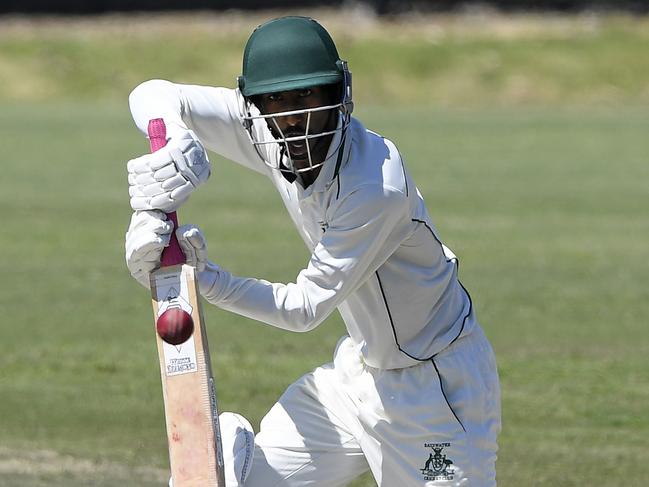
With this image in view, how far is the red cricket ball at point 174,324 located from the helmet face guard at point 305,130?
53 cm

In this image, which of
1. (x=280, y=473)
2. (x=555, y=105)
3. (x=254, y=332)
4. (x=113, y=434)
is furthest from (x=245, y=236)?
(x=555, y=105)

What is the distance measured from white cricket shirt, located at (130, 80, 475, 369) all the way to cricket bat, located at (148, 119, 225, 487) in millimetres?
147

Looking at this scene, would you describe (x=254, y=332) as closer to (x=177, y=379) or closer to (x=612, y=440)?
(x=612, y=440)

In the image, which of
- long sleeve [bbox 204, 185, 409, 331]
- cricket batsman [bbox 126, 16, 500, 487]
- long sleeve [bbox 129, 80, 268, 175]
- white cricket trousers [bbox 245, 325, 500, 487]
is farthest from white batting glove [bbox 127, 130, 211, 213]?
white cricket trousers [bbox 245, 325, 500, 487]

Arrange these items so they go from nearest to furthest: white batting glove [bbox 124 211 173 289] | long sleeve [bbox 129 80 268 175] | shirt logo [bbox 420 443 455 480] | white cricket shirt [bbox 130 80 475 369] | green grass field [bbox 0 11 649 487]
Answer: white batting glove [bbox 124 211 173 289], white cricket shirt [bbox 130 80 475 369], shirt logo [bbox 420 443 455 480], long sleeve [bbox 129 80 268 175], green grass field [bbox 0 11 649 487]

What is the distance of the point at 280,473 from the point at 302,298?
26.0 inches

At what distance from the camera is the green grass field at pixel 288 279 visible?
249 inches

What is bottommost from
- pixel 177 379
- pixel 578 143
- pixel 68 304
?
pixel 578 143

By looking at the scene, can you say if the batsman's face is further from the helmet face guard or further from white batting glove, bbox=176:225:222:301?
white batting glove, bbox=176:225:222:301

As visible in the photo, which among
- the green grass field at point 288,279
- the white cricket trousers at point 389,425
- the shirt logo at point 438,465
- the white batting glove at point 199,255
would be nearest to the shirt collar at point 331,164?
the white batting glove at point 199,255

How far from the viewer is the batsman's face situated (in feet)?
11.8

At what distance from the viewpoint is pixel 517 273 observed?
10844mm

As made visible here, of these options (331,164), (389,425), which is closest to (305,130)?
(331,164)

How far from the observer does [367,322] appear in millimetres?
3996
